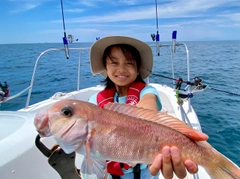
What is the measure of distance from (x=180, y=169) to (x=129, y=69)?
3.57 feet

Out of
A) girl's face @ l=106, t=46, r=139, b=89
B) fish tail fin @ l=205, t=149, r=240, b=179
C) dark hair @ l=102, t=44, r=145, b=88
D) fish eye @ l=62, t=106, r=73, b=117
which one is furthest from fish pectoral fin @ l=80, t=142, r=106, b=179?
dark hair @ l=102, t=44, r=145, b=88

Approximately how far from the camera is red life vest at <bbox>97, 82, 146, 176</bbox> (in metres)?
1.79

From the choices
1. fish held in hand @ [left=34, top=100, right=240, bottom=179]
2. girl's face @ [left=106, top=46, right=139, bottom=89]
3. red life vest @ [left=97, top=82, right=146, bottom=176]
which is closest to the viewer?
fish held in hand @ [left=34, top=100, right=240, bottom=179]

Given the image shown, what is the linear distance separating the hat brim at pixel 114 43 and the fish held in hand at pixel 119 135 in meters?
0.97

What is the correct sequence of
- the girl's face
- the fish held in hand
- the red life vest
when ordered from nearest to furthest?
the fish held in hand
the red life vest
the girl's face

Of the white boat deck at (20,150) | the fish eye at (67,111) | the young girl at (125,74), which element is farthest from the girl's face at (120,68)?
the white boat deck at (20,150)

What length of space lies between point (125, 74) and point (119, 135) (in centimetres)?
96

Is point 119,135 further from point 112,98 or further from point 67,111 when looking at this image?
point 112,98

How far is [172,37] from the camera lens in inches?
172

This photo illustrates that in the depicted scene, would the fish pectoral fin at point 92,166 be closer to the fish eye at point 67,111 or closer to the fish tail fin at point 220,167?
the fish eye at point 67,111

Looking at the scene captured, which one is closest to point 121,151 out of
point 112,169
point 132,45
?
point 112,169

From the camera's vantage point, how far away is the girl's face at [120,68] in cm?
205

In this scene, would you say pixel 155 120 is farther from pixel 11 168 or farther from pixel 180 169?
pixel 11 168

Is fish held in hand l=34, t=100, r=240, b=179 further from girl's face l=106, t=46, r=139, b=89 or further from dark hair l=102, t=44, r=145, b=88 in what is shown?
dark hair l=102, t=44, r=145, b=88
